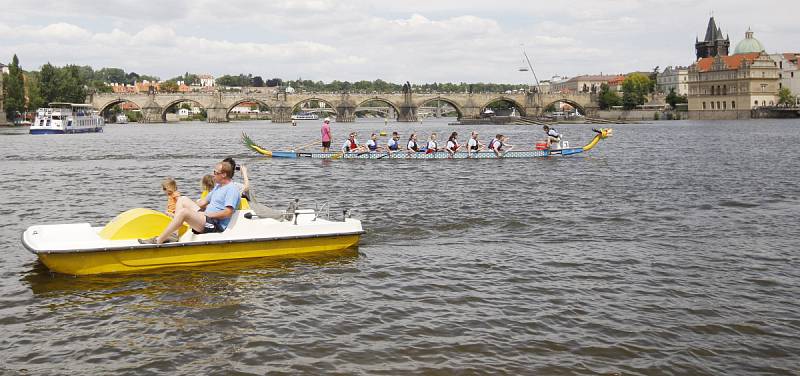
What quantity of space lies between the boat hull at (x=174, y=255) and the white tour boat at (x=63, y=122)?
260ft

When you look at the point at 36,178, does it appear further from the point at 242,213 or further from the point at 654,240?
the point at 654,240

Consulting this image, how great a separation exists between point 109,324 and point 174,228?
8.25 ft

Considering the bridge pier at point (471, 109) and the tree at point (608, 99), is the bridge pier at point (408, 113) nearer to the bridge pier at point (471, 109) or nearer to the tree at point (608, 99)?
the bridge pier at point (471, 109)

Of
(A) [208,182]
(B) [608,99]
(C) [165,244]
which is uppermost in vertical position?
(B) [608,99]

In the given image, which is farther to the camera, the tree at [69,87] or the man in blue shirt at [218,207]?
the tree at [69,87]

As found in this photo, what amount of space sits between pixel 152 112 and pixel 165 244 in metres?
144

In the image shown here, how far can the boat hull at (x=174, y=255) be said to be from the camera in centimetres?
1206

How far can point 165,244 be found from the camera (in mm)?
12297

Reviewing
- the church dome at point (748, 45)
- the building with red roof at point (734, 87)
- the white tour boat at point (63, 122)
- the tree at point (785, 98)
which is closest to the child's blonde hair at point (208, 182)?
the white tour boat at point (63, 122)

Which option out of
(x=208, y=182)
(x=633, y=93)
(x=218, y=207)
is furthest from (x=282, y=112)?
(x=218, y=207)

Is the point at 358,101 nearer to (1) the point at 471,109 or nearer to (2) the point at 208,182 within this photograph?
(1) the point at 471,109

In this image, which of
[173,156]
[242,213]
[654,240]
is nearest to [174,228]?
[242,213]

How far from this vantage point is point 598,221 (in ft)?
60.3

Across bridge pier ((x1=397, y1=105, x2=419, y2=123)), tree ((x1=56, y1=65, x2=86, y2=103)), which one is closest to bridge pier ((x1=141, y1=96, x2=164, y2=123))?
tree ((x1=56, y1=65, x2=86, y2=103))
